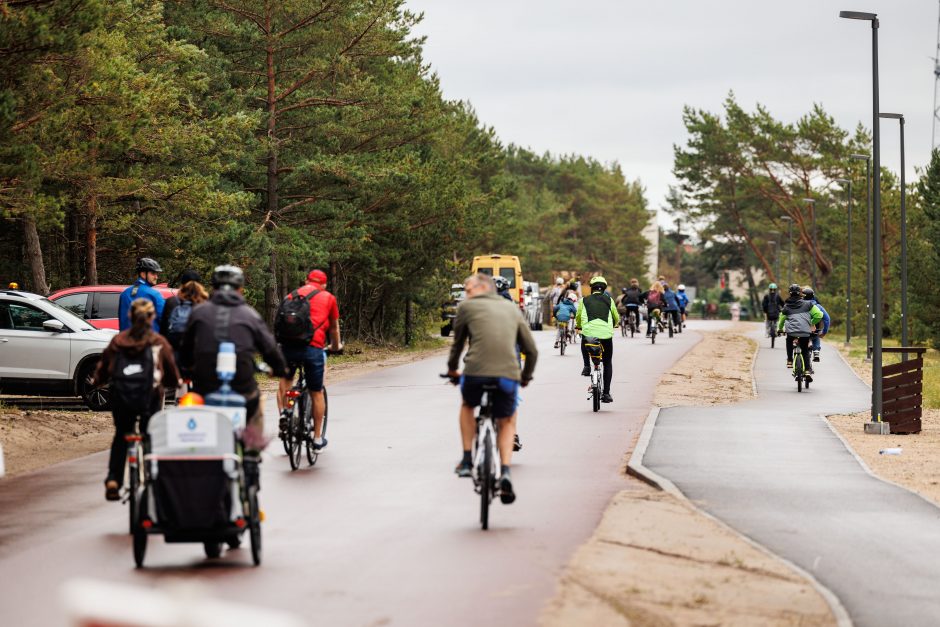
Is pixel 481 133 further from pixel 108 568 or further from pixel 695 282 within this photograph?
pixel 695 282

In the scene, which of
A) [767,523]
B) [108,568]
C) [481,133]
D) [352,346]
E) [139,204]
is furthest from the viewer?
[481,133]

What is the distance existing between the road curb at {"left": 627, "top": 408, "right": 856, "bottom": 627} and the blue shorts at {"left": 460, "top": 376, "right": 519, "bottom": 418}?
1900 millimetres

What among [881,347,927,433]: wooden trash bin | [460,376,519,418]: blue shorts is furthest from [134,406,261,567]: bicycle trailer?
[881,347,927,433]: wooden trash bin

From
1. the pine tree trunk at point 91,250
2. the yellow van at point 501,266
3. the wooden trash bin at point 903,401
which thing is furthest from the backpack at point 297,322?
the yellow van at point 501,266

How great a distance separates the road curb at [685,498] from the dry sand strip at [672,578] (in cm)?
5

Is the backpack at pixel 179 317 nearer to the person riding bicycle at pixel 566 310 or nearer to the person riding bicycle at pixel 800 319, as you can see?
the person riding bicycle at pixel 800 319

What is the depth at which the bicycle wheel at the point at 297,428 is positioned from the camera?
44.8ft

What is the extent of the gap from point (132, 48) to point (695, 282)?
153 metres

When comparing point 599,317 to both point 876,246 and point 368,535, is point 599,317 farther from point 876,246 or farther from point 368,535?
point 368,535

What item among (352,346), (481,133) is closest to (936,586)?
(352,346)

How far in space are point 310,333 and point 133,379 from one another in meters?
4.05

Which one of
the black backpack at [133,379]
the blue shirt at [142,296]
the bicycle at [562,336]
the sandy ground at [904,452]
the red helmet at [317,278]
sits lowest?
the sandy ground at [904,452]

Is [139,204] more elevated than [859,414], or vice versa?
[139,204]

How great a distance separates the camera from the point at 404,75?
4738cm
